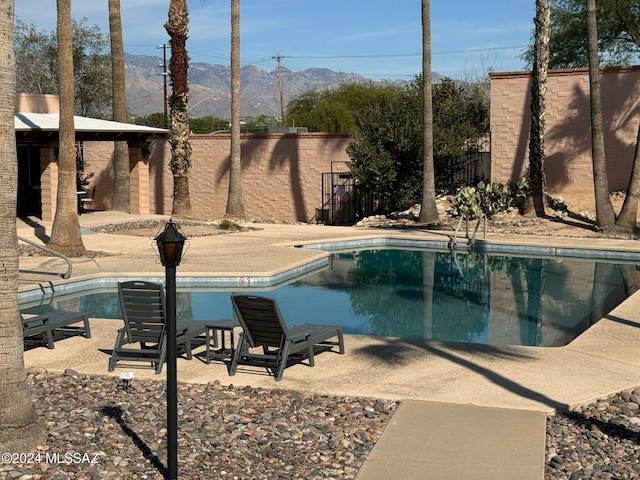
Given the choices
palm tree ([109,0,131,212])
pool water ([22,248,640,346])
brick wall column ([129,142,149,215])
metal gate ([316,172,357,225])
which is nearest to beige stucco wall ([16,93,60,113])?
palm tree ([109,0,131,212])

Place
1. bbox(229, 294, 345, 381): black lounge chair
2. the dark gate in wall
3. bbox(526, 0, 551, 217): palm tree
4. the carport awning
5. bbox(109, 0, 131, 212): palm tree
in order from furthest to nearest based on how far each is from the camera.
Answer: bbox(109, 0, 131, 212): palm tree, the dark gate in wall, bbox(526, 0, 551, 217): palm tree, the carport awning, bbox(229, 294, 345, 381): black lounge chair

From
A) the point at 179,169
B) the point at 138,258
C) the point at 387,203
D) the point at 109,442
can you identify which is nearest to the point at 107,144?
the point at 179,169

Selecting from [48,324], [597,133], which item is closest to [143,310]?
[48,324]

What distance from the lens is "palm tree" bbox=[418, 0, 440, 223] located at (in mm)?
25766

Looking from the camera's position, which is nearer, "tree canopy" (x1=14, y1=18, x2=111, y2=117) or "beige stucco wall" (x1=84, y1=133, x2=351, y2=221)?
"beige stucco wall" (x1=84, y1=133, x2=351, y2=221)

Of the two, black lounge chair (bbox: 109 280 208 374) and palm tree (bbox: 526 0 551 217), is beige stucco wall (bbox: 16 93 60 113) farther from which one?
black lounge chair (bbox: 109 280 208 374)

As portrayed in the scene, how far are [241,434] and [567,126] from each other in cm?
2257

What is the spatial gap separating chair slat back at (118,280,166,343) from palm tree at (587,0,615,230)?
16485mm

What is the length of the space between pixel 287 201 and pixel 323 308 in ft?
56.7

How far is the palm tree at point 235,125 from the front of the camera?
2875cm

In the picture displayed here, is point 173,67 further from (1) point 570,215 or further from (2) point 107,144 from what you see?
(1) point 570,215

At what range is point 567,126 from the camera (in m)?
27.4

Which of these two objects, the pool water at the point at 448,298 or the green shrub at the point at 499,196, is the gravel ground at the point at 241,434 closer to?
the pool water at the point at 448,298

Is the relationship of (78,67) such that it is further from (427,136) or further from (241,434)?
(241,434)
